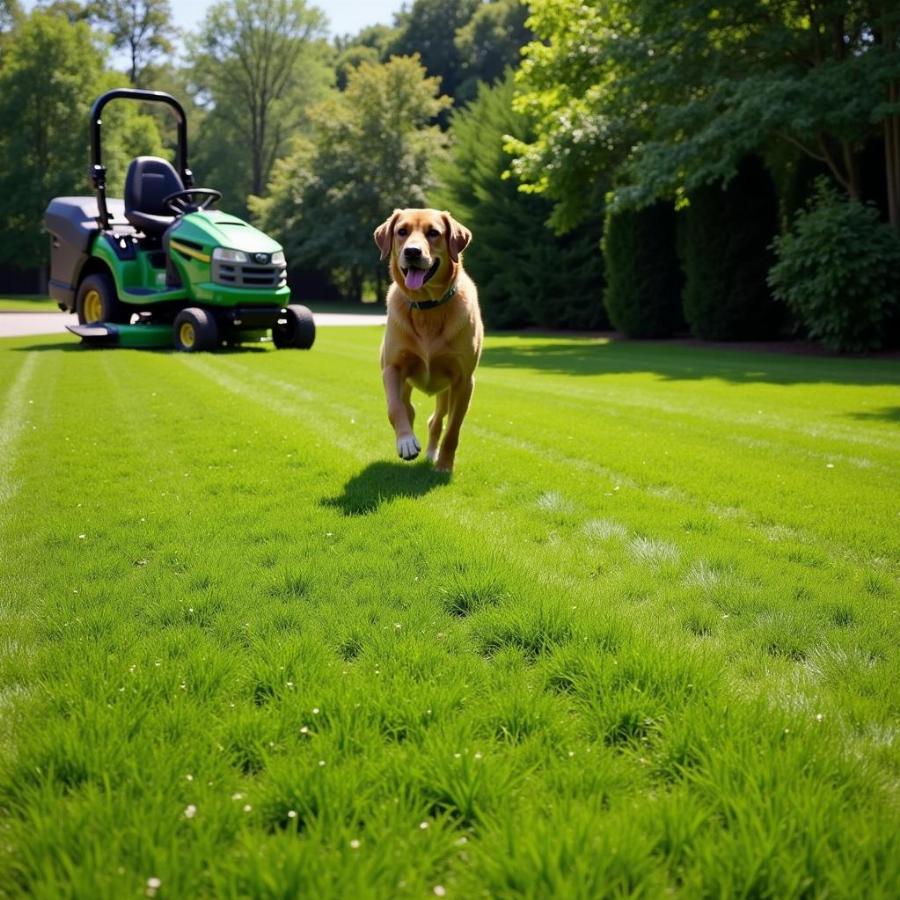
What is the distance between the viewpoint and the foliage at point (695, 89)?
55.6ft

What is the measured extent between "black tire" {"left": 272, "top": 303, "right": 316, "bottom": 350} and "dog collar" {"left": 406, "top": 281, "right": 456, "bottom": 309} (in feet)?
36.3

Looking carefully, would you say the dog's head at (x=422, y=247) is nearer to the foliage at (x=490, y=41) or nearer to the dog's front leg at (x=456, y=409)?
the dog's front leg at (x=456, y=409)

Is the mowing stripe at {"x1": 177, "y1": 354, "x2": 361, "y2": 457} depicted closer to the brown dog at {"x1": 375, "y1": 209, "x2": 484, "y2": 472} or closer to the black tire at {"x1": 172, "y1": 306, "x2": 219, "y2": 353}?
the black tire at {"x1": 172, "y1": 306, "x2": 219, "y2": 353}

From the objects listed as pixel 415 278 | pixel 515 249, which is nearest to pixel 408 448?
pixel 415 278

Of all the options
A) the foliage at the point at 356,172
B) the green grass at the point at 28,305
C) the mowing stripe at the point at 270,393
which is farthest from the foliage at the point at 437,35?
the mowing stripe at the point at 270,393

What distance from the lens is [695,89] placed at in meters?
20.8

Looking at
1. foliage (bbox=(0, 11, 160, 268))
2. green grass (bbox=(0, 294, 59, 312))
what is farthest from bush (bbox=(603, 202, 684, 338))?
foliage (bbox=(0, 11, 160, 268))

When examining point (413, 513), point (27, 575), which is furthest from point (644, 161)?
point (27, 575)

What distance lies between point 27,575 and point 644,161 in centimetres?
1795

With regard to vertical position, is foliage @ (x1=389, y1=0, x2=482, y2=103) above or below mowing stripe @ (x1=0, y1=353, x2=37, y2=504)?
above

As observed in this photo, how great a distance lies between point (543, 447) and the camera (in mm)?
7180

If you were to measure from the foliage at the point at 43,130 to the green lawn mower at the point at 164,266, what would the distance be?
2934 cm

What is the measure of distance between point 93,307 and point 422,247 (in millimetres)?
13062

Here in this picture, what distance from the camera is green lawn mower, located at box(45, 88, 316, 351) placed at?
A: 47.7 feet
